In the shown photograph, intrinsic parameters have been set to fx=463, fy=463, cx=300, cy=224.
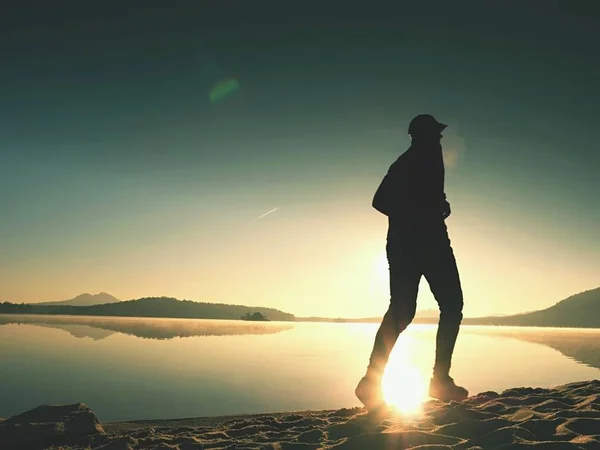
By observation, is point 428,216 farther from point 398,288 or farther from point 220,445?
point 220,445

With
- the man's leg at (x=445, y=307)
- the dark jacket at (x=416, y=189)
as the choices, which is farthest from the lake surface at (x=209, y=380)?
the dark jacket at (x=416, y=189)

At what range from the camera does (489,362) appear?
16.7 metres

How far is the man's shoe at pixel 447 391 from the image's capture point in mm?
5559

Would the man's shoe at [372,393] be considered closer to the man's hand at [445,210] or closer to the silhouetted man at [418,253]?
the silhouetted man at [418,253]

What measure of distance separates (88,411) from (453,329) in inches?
168

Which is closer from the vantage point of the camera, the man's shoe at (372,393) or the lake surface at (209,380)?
the man's shoe at (372,393)

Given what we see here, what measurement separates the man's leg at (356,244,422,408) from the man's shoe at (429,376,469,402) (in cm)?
74

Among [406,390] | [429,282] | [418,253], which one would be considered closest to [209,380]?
[406,390]

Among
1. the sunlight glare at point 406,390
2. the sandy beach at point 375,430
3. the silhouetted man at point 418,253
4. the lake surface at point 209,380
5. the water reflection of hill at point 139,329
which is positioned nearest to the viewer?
the sandy beach at point 375,430

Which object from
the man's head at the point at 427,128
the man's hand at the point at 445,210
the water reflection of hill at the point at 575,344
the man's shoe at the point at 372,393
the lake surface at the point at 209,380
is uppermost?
the man's head at the point at 427,128

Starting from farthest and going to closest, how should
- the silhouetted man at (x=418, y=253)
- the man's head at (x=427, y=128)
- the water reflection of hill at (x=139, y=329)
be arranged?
the water reflection of hill at (x=139, y=329)
the man's head at (x=427, y=128)
the silhouetted man at (x=418, y=253)

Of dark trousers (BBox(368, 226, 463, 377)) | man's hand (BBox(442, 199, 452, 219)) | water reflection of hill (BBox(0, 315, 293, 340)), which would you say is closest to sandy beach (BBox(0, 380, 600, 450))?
dark trousers (BBox(368, 226, 463, 377))

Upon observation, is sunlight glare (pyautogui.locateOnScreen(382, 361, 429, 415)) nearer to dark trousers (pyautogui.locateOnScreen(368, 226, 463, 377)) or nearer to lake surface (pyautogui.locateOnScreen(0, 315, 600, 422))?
lake surface (pyautogui.locateOnScreen(0, 315, 600, 422))

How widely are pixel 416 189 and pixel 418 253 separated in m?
0.81
